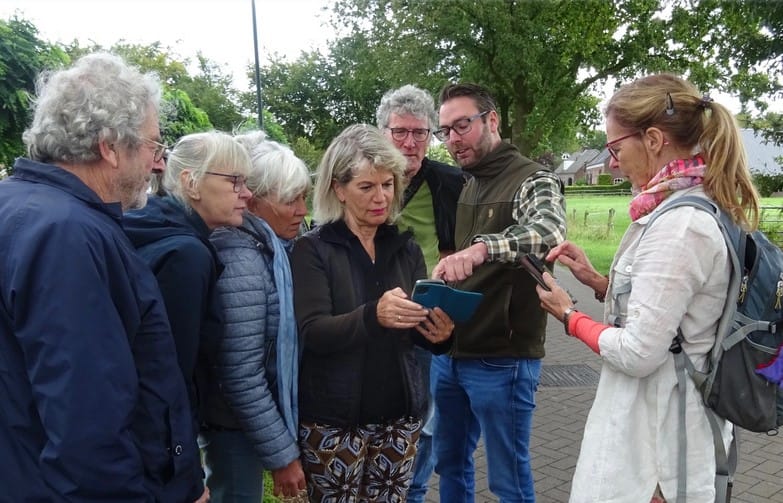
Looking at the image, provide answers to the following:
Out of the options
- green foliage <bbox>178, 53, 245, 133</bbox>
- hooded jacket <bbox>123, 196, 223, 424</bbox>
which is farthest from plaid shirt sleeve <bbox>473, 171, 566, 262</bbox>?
green foliage <bbox>178, 53, 245, 133</bbox>

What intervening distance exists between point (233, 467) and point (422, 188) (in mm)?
1737

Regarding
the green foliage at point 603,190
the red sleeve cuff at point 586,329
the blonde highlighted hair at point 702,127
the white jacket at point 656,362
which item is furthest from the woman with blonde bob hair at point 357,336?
the green foliage at point 603,190

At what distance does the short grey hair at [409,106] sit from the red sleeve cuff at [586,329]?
4.99 ft

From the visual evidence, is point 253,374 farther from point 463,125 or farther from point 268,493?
point 268,493

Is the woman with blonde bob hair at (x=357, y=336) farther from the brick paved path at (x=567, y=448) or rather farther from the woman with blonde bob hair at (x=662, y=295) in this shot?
the brick paved path at (x=567, y=448)

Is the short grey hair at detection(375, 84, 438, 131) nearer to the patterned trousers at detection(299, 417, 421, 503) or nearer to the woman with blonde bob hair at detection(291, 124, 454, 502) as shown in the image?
the woman with blonde bob hair at detection(291, 124, 454, 502)

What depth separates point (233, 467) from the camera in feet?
7.33

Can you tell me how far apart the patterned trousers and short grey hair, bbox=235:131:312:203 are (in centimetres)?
94

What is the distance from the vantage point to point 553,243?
2504 millimetres

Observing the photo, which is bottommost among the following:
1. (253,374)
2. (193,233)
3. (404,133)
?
(253,374)

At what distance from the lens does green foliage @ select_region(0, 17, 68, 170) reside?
182 inches

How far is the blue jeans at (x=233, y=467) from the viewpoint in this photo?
2217 millimetres

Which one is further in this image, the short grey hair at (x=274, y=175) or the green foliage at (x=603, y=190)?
the green foliage at (x=603, y=190)

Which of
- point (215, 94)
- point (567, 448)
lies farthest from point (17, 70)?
point (215, 94)
